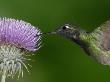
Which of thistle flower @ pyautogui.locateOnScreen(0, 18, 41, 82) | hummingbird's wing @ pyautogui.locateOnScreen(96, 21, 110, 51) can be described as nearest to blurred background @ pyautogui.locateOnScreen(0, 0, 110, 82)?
thistle flower @ pyautogui.locateOnScreen(0, 18, 41, 82)

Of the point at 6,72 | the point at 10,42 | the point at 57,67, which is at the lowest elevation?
the point at 6,72

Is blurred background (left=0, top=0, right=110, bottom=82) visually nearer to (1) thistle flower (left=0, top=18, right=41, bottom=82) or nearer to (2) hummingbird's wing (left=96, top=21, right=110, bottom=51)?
(1) thistle flower (left=0, top=18, right=41, bottom=82)

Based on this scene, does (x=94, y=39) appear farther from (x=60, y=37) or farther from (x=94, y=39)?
(x=60, y=37)

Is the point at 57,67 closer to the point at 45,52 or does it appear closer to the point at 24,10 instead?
the point at 45,52

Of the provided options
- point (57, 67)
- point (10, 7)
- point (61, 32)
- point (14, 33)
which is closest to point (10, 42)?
point (14, 33)

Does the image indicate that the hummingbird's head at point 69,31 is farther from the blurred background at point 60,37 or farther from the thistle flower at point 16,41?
the blurred background at point 60,37

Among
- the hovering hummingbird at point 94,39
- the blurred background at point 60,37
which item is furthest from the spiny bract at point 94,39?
the blurred background at point 60,37

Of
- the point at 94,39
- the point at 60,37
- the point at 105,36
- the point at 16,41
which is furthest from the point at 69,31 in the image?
the point at 60,37
